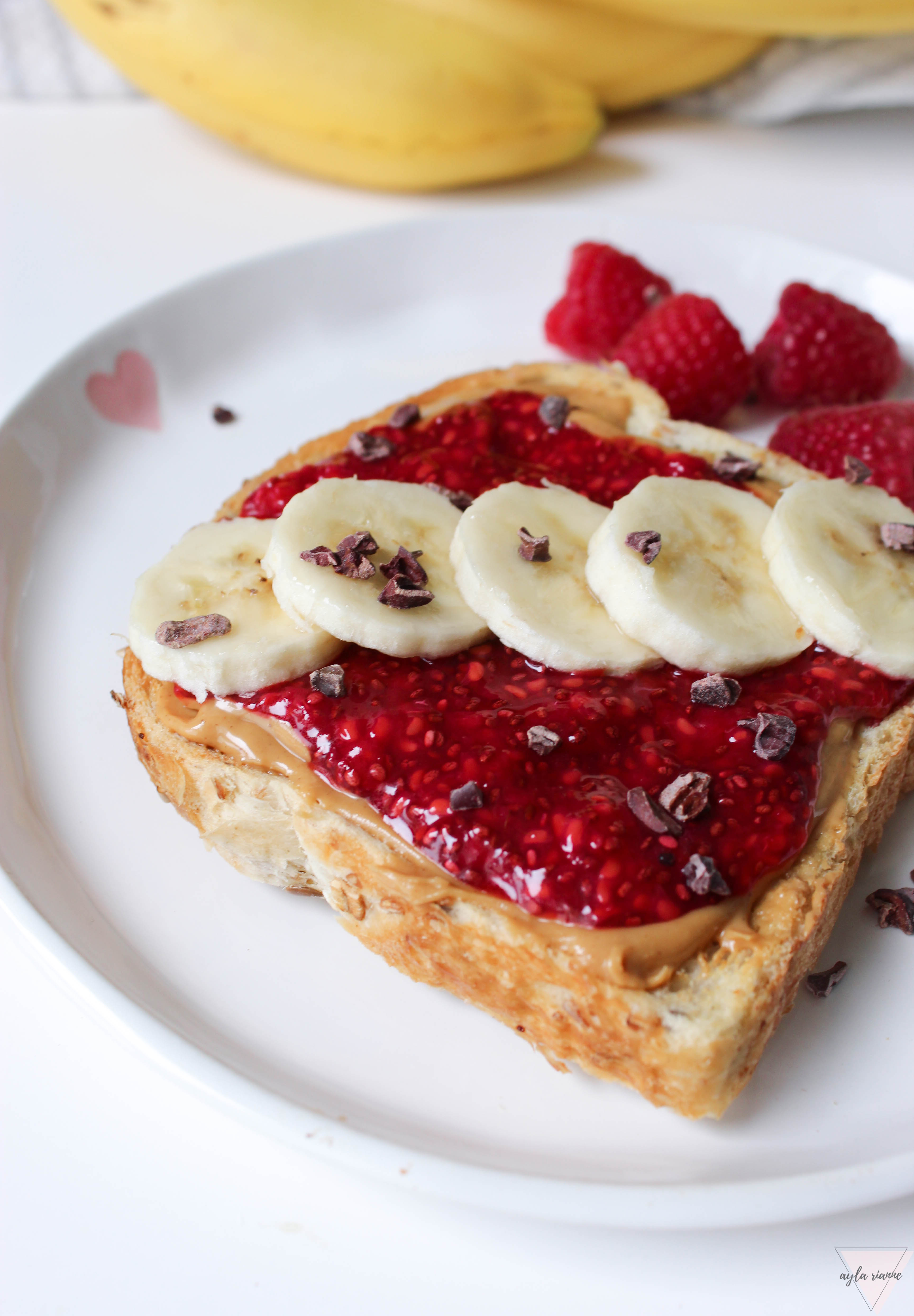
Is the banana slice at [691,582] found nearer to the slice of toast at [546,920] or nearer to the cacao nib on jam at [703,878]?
the slice of toast at [546,920]

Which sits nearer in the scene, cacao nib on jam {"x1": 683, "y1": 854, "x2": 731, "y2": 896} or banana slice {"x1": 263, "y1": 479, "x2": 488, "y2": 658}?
cacao nib on jam {"x1": 683, "y1": 854, "x2": 731, "y2": 896}

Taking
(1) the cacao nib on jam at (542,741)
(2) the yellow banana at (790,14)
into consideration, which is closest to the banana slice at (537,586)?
(1) the cacao nib on jam at (542,741)

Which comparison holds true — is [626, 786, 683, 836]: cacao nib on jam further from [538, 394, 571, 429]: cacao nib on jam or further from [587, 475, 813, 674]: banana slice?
[538, 394, 571, 429]: cacao nib on jam

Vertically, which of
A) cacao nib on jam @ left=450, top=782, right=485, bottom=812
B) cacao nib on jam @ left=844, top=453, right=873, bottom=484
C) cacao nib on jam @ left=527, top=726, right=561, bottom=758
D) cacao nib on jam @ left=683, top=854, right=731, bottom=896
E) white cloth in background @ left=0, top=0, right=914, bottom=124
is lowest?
cacao nib on jam @ left=683, top=854, right=731, bottom=896

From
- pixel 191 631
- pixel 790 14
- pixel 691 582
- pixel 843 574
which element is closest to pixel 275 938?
pixel 191 631

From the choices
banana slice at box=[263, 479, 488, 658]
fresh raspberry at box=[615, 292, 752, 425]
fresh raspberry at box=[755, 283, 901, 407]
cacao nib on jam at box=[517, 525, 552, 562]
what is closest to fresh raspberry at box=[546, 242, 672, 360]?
fresh raspberry at box=[615, 292, 752, 425]

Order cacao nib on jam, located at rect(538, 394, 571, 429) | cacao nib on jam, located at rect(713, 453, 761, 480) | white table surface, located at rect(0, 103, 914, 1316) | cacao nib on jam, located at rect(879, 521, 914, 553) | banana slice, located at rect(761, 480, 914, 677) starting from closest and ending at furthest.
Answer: white table surface, located at rect(0, 103, 914, 1316) < banana slice, located at rect(761, 480, 914, 677) < cacao nib on jam, located at rect(879, 521, 914, 553) < cacao nib on jam, located at rect(713, 453, 761, 480) < cacao nib on jam, located at rect(538, 394, 571, 429)
